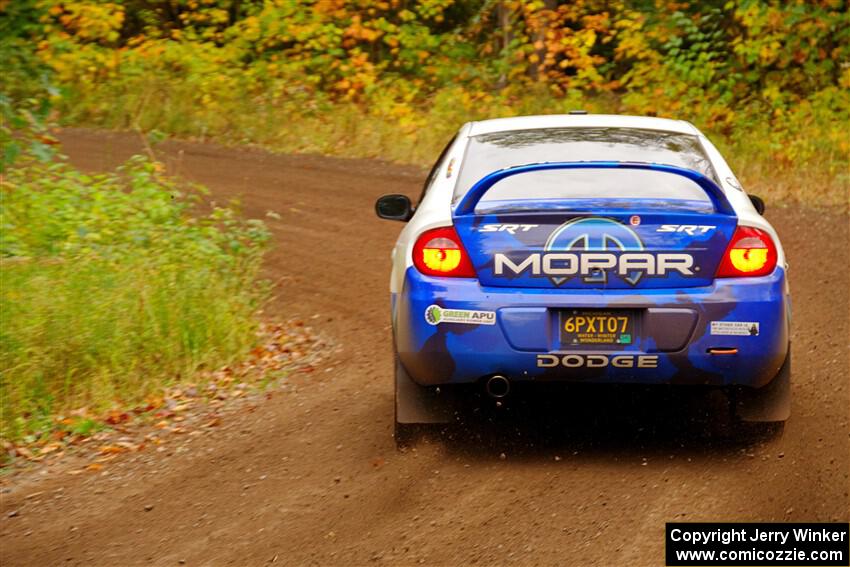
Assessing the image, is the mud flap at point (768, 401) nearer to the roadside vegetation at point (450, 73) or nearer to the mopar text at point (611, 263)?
the mopar text at point (611, 263)

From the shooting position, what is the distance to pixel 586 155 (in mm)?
6266

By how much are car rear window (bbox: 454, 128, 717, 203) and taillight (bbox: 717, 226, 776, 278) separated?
15.3 inches

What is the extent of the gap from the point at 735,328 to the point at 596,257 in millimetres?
694

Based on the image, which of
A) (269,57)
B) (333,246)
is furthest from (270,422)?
(269,57)

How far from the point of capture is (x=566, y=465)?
19.3 ft

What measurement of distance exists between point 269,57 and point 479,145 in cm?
1915

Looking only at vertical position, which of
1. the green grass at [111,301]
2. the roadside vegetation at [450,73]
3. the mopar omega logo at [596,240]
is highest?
the mopar omega logo at [596,240]

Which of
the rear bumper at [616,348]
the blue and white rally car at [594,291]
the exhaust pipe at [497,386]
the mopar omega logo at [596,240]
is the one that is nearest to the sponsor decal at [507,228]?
the blue and white rally car at [594,291]

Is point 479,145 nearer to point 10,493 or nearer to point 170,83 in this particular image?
point 10,493

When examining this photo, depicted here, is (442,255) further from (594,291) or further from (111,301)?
(111,301)

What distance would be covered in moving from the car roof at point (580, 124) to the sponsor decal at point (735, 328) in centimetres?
168

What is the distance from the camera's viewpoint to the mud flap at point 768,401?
19.4 feet

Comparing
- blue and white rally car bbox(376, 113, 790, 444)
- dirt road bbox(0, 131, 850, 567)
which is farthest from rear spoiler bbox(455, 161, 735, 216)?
dirt road bbox(0, 131, 850, 567)

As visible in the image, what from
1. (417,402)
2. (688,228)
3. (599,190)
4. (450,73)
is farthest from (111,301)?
(450,73)
